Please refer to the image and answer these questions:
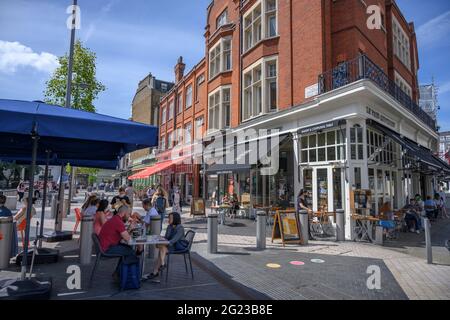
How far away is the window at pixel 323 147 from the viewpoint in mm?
10820

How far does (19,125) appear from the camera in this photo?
4.14 metres

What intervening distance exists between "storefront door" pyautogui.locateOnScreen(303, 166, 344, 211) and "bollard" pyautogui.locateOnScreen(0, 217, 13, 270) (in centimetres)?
935

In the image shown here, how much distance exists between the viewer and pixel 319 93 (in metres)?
11.7

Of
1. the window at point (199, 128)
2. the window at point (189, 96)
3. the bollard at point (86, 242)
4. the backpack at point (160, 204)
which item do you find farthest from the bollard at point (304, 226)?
the window at point (189, 96)

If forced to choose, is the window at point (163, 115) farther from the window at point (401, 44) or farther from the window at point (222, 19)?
the window at point (401, 44)

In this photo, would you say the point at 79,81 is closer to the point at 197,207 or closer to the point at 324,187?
the point at 197,207

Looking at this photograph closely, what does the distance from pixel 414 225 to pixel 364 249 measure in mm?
4891

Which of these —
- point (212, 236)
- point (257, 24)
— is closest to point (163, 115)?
point (257, 24)

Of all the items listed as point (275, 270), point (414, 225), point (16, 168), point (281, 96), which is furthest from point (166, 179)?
point (16, 168)

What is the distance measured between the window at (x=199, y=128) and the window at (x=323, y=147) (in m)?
11.0

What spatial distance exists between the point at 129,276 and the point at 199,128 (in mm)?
18553

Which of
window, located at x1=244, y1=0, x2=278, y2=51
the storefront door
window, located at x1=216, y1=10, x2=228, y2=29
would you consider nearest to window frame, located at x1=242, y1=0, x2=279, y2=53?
window, located at x1=244, y1=0, x2=278, y2=51
